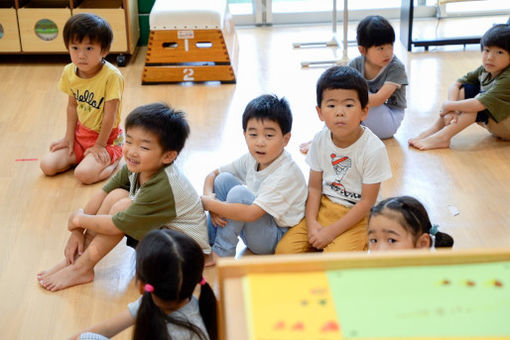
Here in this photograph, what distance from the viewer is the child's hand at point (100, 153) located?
281 centimetres

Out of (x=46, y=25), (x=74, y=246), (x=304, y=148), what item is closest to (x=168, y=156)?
(x=74, y=246)

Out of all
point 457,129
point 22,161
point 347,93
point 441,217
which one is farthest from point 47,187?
point 457,129

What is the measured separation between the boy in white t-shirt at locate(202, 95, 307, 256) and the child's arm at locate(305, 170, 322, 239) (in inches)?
0.9

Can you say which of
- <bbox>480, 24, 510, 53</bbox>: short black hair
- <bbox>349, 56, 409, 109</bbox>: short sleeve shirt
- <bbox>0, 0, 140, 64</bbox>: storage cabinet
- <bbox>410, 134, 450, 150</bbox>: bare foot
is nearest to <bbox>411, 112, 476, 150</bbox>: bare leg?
<bbox>410, 134, 450, 150</bbox>: bare foot

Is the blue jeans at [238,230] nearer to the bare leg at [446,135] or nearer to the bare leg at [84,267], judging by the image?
the bare leg at [84,267]

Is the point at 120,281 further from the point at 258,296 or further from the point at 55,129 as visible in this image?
the point at 55,129

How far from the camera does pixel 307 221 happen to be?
2.21 metres

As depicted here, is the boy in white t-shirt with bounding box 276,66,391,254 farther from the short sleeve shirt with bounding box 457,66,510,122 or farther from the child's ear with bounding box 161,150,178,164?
the short sleeve shirt with bounding box 457,66,510,122

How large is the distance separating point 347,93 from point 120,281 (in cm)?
92

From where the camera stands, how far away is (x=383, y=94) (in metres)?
2.97

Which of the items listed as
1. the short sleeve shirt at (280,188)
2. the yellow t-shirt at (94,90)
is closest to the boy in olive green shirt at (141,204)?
the short sleeve shirt at (280,188)

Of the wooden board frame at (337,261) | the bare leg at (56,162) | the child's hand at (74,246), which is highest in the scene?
the wooden board frame at (337,261)

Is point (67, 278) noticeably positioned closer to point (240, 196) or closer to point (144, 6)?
point (240, 196)

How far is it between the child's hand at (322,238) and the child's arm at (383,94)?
0.97 meters
